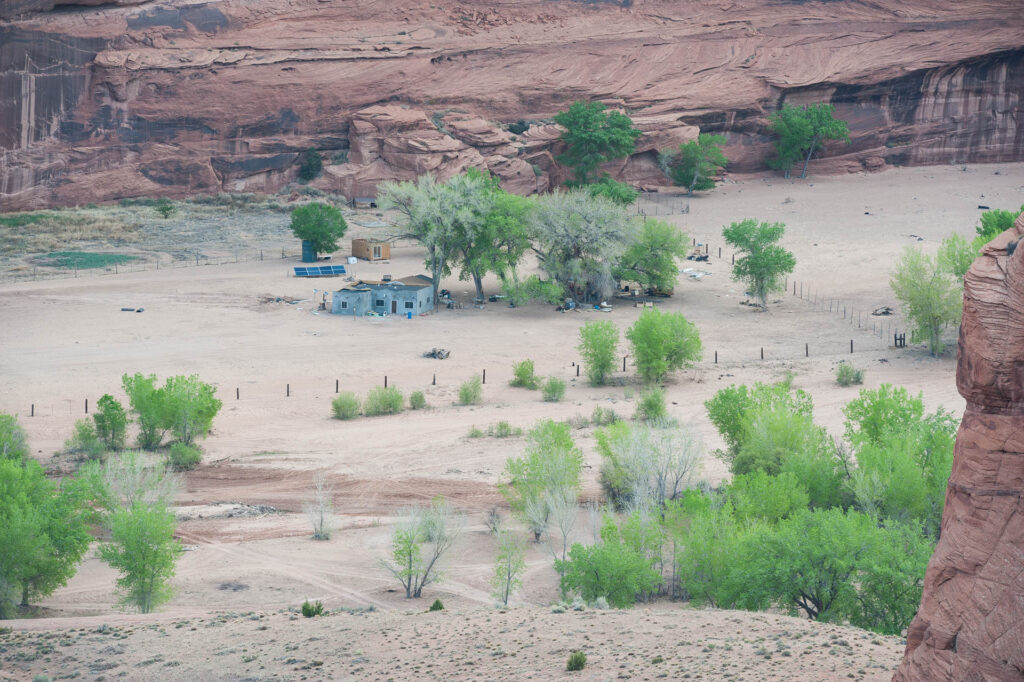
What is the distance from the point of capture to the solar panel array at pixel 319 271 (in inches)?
2361

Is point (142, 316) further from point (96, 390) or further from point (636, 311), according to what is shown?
point (636, 311)

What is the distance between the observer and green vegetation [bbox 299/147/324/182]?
78.2 metres

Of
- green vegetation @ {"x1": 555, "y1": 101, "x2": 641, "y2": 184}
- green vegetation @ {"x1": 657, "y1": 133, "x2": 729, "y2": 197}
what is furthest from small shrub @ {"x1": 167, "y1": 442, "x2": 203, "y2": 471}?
green vegetation @ {"x1": 657, "y1": 133, "x2": 729, "y2": 197}

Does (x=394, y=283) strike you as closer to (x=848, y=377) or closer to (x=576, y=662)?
(x=848, y=377)

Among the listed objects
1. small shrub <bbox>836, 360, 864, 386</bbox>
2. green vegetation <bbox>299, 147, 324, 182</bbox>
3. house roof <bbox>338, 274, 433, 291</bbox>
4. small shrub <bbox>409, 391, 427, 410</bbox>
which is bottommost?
small shrub <bbox>409, 391, 427, 410</bbox>

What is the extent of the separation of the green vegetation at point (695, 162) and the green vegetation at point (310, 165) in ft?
74.4

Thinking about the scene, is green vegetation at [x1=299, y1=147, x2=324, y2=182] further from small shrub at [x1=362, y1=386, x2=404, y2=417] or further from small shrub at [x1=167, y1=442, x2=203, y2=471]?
small shrub at [x1=167, y1=442, x2=203, y2=471]

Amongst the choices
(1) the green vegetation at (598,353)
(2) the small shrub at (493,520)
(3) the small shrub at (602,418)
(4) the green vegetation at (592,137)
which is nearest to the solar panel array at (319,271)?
(1) the green vegetation at (598,353)

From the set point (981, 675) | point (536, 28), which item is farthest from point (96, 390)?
point (536, 28)

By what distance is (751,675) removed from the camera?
14312 millimetres

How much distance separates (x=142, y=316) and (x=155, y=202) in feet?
84.6

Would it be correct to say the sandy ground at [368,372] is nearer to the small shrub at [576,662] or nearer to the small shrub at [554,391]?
the small shrub at [576,662]

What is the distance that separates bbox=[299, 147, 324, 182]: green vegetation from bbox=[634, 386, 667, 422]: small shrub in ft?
149

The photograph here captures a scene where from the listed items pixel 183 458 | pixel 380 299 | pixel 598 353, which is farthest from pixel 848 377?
pixel 183 458
